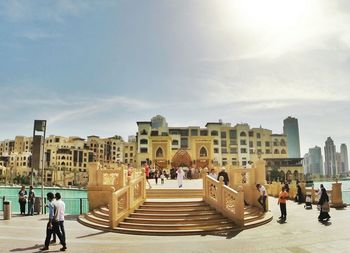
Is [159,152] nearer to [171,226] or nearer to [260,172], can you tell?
[260,172]

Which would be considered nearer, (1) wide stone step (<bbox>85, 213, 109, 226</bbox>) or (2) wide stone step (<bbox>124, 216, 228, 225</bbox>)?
(2) wide stone step (<bbox>124, 216, 228, 225</bbox>)

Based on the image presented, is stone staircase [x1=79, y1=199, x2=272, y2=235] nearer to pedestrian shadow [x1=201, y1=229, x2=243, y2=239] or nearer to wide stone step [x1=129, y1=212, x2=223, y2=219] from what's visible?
wide stone step [x1=129, y1=212, x2=223, y2=219]

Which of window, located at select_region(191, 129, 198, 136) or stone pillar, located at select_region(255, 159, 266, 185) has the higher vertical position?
window, located at select_region(191, 129, 198, 136)

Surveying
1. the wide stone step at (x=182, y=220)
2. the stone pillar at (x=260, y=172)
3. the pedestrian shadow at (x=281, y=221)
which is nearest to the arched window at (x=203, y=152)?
the stone pillar at (x=260, y=172)

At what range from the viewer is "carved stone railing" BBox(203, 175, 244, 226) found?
14461mm

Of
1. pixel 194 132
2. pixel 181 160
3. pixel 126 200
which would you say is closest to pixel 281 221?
pixel 126 200

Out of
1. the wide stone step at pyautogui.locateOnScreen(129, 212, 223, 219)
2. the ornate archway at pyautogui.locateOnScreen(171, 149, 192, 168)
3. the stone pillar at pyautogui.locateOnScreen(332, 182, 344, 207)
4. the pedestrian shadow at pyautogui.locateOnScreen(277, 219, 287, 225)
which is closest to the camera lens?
the wide stone step at pyautogui.locateOnScreen(129, 212, 223, 219)

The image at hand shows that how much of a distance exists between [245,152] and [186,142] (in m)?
19.0

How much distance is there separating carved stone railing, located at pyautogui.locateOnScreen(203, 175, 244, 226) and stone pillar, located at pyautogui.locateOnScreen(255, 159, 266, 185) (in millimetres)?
3083

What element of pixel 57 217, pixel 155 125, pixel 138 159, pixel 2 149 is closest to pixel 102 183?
pixel 57 217

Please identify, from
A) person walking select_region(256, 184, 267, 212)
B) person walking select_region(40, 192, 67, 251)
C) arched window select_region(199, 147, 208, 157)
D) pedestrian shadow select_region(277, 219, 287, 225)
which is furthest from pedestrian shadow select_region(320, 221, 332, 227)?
arched window select_region(199, 147, 208, 157)

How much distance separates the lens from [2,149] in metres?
139

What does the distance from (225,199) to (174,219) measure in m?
2.51

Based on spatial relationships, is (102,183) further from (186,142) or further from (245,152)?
(245,152)
